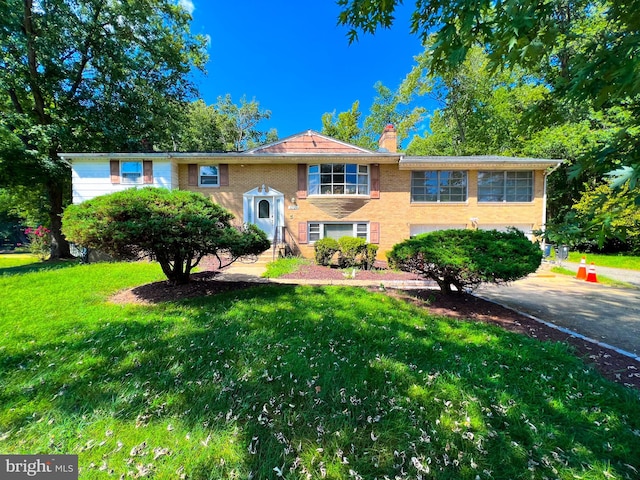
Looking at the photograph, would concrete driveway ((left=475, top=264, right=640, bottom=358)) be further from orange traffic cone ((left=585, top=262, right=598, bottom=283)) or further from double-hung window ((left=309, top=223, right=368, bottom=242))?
double-hung window ((left=309, top=223, right=368, bottom=242))

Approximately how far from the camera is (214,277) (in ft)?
24.9

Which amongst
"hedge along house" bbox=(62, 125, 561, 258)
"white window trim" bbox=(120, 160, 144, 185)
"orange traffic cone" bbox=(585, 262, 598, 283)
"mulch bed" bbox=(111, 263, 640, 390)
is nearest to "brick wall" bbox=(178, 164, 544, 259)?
"hedge along house" bbox=(62, 125, 561, 258)

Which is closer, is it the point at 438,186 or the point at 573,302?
the point at 573,302

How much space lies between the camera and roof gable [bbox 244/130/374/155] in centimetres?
1386

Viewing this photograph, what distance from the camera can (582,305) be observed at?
244 inches

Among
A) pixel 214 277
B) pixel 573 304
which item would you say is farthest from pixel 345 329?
pixel 573 304

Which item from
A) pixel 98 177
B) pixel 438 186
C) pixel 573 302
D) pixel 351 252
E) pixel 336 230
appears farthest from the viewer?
pixel 438 186

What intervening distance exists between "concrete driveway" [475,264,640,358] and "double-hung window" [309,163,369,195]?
7.59 metres

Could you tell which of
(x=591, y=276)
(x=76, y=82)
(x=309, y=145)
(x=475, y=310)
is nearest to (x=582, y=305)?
(x=475, y=310)

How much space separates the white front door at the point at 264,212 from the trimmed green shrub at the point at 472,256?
8.82 metres

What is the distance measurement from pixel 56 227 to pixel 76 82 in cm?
735

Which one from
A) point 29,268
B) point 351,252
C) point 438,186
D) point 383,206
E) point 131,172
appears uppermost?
point 131,172

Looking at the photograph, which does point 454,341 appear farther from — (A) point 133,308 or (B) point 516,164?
(B) point 516,164

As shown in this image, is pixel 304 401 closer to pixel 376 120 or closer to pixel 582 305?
pixel 582 305
